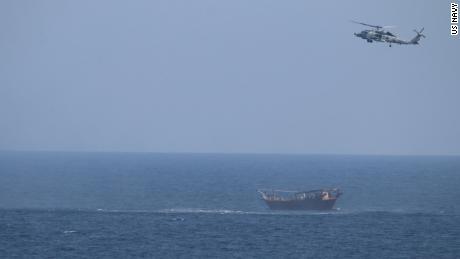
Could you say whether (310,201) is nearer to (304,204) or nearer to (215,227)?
(304,204)

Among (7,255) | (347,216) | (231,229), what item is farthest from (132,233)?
(347,216)

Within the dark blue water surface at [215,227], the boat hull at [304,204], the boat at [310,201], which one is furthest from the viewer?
the boat hull at [304,204]

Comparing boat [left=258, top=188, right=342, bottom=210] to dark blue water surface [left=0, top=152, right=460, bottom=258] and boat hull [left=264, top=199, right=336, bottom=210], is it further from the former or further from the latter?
dark blue water surface [left=0, top=152, right=460, bottom=258]

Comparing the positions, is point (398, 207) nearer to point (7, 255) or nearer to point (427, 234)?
point (427, 234)

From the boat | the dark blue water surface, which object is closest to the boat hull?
the boat

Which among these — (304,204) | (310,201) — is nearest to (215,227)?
(304,204)

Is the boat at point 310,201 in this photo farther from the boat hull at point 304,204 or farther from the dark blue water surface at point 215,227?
the dark blue water surface at point 215,227

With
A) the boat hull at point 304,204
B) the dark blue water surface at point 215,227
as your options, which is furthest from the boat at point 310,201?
the dark blue water surface at point 215,227

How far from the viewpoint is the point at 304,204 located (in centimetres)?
14625

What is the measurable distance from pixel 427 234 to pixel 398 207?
38.2 metres

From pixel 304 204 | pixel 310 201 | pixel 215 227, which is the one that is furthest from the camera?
pixel 304 204

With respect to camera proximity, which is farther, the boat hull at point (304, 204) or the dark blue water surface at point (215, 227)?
the boat hull at point (304, 204)

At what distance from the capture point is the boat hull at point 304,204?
479 ft

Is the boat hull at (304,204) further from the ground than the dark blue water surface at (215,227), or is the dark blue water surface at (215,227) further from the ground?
the boat hull at (304,204)
